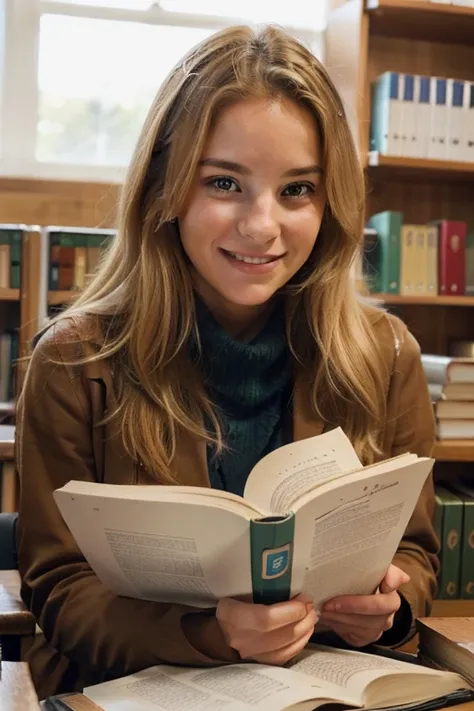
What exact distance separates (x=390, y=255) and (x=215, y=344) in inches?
53.0

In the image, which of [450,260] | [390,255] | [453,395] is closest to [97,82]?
[390,255]

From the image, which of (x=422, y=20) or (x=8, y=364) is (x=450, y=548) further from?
(x=422, y=20)

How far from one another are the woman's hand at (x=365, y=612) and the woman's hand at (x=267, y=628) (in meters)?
0.07

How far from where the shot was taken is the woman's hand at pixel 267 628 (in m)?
0.85

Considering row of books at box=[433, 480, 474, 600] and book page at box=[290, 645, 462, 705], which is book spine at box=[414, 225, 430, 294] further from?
book page at box=[290, 645, 462, 705]

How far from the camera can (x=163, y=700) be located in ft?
2.60

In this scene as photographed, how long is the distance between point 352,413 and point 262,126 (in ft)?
1.34

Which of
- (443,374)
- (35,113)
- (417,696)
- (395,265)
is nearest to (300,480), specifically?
(417,696)

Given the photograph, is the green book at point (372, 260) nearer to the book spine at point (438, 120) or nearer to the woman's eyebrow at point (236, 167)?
the book spine at point (438, 120)

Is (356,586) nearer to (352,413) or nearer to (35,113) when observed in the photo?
(352,413)

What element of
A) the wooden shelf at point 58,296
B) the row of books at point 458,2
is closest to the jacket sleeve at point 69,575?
the wooden shelf at point 58,296

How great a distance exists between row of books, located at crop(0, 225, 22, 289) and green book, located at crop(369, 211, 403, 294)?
98cm

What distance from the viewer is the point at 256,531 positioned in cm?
78

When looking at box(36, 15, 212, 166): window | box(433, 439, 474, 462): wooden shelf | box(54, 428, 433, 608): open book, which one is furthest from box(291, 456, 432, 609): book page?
box(36, 15, 212, 166): window
